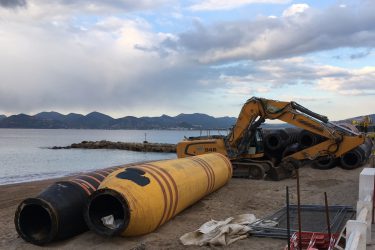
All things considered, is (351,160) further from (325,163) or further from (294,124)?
(294,124)

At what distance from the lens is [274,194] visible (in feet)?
46.9

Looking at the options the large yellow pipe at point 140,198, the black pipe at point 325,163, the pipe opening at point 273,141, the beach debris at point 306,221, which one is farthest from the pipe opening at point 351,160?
the large yellow pipe at point 140,198

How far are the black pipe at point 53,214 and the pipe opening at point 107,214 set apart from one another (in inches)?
11.5

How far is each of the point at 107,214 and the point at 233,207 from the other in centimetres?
413

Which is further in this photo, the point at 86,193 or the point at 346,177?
the point at 346,177

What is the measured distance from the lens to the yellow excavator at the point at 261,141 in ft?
58.7

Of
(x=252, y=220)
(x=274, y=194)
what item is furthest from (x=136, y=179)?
(x=274, y=194)

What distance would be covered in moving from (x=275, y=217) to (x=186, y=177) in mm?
2360

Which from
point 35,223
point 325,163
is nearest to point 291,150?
point 325,163

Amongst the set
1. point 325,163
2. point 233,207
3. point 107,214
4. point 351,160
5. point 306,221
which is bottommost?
point 233,207

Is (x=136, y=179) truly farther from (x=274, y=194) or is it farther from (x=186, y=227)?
(x=274, y=194)

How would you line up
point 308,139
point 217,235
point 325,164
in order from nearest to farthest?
point 217,235, point 325,164, point 308,139

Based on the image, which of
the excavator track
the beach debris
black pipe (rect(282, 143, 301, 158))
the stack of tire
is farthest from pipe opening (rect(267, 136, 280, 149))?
the beach debris

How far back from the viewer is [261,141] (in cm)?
1922
